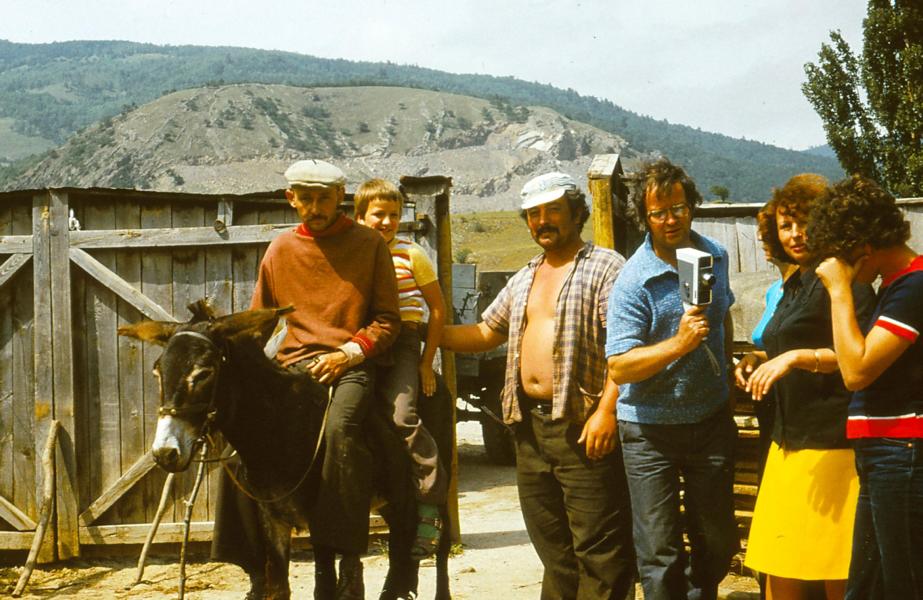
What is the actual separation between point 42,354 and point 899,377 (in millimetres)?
6309

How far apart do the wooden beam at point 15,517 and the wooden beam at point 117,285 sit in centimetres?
183

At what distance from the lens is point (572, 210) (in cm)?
435

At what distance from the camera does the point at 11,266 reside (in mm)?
7410

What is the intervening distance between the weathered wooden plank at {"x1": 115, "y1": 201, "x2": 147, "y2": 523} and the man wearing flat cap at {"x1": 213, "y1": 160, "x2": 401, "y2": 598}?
3225 mm

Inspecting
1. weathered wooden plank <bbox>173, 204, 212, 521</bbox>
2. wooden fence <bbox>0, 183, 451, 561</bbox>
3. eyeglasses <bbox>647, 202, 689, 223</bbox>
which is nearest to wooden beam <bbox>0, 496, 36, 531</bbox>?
wooden fence <bbox>0, 183, 451, 561</bbox>

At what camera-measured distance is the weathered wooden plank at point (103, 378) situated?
746cm

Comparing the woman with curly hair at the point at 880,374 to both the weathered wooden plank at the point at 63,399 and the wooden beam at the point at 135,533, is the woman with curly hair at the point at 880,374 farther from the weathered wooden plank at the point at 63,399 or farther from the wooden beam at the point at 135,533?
the weathered wooden plank at the point at 63,399

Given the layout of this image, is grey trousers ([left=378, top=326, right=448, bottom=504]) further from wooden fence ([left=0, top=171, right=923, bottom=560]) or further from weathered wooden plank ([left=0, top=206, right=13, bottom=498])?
weathered wooden plank ([left=0, top=206, right=13, bottom=498])

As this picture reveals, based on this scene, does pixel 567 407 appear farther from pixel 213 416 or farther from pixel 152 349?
pixel 152 349

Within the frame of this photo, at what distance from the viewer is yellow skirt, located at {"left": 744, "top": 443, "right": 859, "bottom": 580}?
3598 millimetres

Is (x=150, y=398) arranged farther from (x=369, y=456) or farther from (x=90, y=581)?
(x=369, y=456)

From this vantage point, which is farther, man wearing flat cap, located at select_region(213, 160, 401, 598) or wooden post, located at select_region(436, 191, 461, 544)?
wooden post, located at select_region(436, 191, 461, 544)

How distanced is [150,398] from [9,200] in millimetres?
2036

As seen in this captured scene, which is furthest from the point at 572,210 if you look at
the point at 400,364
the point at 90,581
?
the point at 90,581
